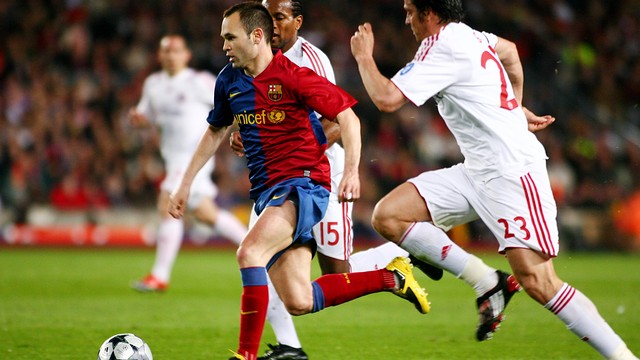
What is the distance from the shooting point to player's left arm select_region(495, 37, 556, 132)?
5867mm

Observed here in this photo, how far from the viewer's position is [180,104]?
1083cm

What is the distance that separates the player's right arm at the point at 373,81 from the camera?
16.9 ft

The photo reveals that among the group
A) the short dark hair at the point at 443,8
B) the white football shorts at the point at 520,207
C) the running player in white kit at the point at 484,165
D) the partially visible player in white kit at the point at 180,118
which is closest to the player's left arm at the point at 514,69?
the running player in white kit at the point at 484,165

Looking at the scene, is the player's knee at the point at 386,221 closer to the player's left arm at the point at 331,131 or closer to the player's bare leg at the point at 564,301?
the player's left arm at the point at 331,131

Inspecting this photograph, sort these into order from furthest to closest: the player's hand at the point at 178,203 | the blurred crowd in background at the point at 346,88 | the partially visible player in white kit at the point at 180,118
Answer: the blurred crowd in background at the point at 346,88 → the partially visible player in white kit at the point at 180,118 → the player's hand at the point at 178,203

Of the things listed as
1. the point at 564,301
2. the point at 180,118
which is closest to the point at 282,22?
the point at 564,301

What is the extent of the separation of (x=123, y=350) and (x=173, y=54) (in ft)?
20.3

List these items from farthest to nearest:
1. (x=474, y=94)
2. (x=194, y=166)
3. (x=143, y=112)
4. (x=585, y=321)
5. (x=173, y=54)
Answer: (x=173, y=54)
(x=143, y=112)
(x=194, y=166)
(x=474, y=94)
(x=585, y=321)

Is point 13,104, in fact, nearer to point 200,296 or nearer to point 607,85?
point 200,296

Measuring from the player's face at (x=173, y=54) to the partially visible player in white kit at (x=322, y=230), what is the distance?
463 cm

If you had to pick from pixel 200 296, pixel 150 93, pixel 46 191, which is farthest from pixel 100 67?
pixel 200 296

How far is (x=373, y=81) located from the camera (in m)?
Answer: 5.18

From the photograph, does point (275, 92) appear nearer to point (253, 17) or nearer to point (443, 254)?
point (253, 17)

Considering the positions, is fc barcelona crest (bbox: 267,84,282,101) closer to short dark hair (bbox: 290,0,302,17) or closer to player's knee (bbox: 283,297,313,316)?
short dark hair (bbox: 290,0,302,17)
